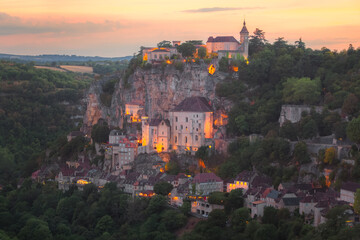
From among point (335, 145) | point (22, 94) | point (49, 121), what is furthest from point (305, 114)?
point (22, 94)

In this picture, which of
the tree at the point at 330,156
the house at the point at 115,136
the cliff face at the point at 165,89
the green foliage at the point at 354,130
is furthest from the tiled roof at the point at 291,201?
the house at the point at 115,136

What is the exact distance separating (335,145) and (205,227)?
44.2ft

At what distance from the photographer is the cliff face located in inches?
3196

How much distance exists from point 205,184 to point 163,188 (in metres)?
4.05

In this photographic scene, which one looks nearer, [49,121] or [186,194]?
[186,194]

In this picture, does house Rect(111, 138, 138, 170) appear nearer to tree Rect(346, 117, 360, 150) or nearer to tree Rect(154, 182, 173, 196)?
tree Rect(154, 182, 173, 196)

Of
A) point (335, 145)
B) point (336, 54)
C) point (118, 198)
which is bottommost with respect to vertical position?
point (118, 198)

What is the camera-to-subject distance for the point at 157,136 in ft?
255

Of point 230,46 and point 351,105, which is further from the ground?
point 230,46

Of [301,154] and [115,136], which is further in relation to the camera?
[115,136]

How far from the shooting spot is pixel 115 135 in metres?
82.1

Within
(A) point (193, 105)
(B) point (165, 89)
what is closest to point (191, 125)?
(A) point (193, 105)

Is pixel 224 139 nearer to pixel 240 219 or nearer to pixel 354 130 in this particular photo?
pixel 354 130

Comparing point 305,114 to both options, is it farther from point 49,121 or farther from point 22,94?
point 22,94
